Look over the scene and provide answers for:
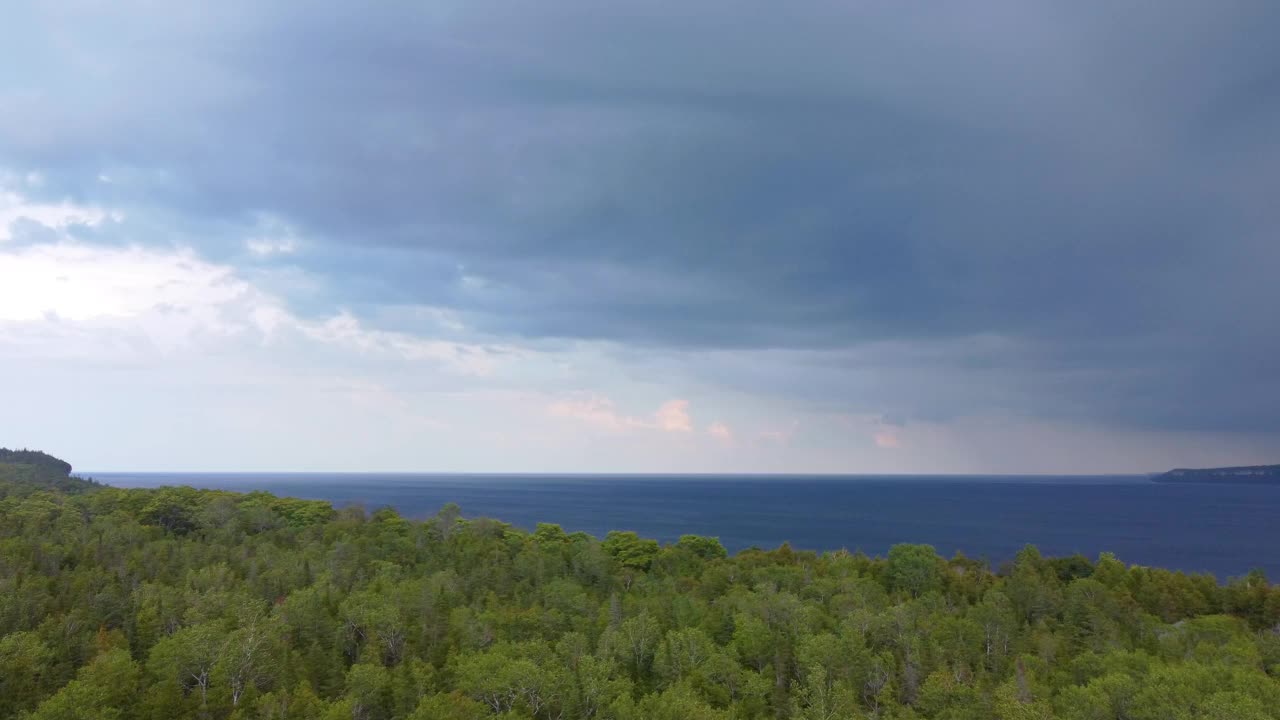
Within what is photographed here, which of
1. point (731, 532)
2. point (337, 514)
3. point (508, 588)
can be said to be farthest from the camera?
point (731, 532)

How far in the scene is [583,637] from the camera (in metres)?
51.9

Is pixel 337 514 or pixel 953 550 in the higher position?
pixel 337 514

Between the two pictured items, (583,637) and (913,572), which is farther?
(913,572)

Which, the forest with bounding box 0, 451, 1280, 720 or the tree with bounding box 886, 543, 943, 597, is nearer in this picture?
the forest with bounding box 0, 451, 1280, 720

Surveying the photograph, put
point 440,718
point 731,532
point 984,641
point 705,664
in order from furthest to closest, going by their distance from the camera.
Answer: point 731,532, point 984,641, point 705,664, point 440,718

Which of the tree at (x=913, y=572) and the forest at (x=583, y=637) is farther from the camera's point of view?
the tree at (x=913, y=572)

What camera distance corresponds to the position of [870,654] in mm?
50188

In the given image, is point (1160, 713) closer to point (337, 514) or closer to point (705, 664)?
point (705, 664)

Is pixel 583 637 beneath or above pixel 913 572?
beneath

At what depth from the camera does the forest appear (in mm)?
41625

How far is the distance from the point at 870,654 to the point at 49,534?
9393cm

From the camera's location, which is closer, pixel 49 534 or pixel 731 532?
pixel 49 534

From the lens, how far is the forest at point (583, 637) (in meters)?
41.6

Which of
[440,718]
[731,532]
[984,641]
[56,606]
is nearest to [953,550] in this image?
[731,532]
